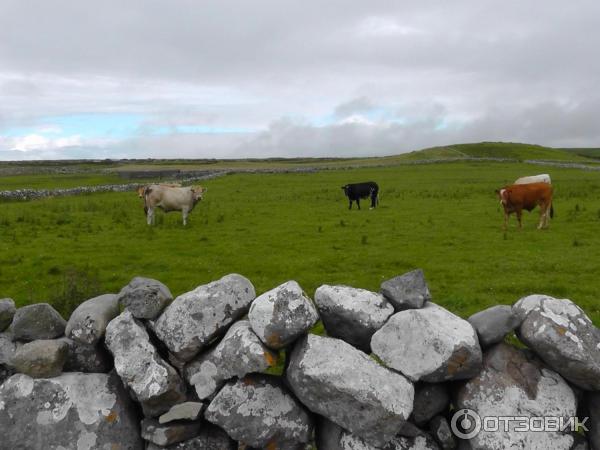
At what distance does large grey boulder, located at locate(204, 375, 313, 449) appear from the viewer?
5000 millimetres

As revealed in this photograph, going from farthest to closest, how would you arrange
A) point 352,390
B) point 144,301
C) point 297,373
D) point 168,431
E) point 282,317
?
point 144,301 → point 168,431 → point 282,317 → point 297,373 → point 352,390

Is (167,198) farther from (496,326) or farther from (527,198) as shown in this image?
(496,326)

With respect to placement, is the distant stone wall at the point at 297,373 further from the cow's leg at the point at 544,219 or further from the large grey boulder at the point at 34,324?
the cow's leg at the point at 544,219

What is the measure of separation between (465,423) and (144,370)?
3317mm

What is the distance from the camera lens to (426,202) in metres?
28.0

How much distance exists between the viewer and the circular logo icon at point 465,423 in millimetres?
4770

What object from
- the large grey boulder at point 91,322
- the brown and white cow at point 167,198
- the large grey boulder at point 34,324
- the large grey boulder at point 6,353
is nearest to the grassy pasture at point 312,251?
the brown and white cow at point 167,198

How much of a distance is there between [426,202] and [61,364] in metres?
24.8

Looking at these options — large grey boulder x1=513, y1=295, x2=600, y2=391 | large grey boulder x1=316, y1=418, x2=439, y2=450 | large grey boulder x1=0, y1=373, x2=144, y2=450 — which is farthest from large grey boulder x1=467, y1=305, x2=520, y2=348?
large grey boulder x1=0, y1=373, x2=144, y2=450

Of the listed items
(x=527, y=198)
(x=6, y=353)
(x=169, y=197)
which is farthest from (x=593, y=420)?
→ (x=169, y=197)

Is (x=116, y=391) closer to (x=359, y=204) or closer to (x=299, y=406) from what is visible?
(x=299, y=406)

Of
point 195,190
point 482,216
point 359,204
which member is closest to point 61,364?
point 195,190

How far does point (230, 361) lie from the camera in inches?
198

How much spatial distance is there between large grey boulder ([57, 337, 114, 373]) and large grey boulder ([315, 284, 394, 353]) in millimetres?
2640
